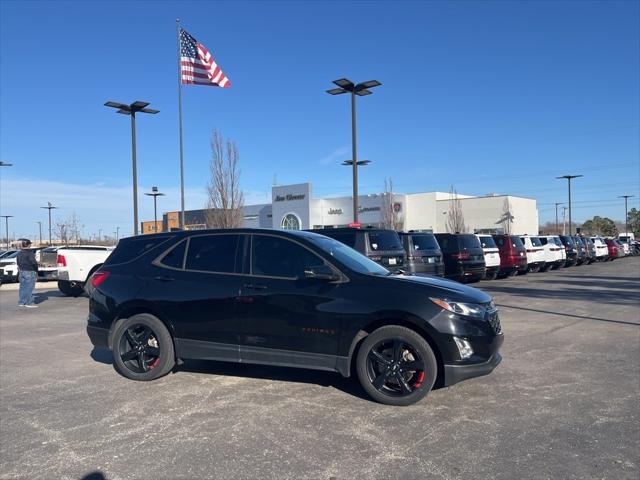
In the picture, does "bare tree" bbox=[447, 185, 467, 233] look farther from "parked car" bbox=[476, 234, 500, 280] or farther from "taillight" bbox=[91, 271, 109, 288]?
"taillight" bbox=[91, 271, 109, 288]

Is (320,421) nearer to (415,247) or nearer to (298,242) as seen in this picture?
(298,242)

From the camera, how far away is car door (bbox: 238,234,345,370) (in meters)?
5.38

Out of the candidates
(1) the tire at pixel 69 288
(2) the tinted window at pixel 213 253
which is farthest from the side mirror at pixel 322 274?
(1) the tire at pixel 69 288

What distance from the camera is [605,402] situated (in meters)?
5.20

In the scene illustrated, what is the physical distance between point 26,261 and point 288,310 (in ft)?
34.0

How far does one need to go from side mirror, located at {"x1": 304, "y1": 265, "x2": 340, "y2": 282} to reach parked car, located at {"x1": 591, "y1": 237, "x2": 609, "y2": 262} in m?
34.6

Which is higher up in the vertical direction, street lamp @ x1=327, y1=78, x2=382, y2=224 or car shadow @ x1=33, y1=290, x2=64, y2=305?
street lamp @ x1=327, y1=78, x2=382, y2=224

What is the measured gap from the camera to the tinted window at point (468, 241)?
17.8 metres

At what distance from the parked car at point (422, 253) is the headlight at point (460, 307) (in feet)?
29.8

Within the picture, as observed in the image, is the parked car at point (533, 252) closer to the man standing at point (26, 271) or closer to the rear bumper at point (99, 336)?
the man standing at point (26, 271)

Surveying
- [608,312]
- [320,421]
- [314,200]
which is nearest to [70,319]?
[320,421]

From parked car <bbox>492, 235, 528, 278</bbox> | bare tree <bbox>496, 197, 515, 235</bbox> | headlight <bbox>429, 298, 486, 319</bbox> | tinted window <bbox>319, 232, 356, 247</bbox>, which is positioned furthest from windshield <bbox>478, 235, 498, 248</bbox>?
bare tree <bbox>496, 197, 515, 235</bbox>

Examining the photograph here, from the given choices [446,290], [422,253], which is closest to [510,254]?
[422,253]

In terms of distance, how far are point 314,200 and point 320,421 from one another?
6061cm
